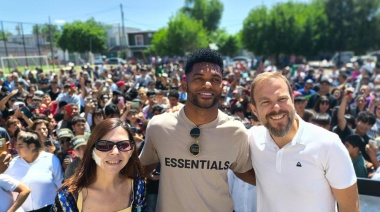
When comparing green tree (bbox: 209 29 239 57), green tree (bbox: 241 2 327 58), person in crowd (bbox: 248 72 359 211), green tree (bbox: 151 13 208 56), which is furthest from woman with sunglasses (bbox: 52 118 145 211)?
green tree (bbox: 209 29 239 57)

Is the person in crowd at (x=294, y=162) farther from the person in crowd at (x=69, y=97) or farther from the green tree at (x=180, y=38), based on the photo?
the green tree at (x=180, y=38)

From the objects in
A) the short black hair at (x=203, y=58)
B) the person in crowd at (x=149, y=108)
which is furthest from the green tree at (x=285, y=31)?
the short black hair at (x=203, y=58)

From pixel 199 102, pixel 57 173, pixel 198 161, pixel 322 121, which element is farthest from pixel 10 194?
pixel 322 121

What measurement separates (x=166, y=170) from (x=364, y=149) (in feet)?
11.2

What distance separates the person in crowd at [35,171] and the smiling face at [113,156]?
1.78 meters

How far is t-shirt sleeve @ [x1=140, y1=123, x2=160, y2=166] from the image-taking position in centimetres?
238

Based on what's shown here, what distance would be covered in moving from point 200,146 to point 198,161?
0.10 meters

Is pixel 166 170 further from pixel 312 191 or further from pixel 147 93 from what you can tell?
pixel 147 93

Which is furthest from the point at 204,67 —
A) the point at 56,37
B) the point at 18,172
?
the point at 56,37

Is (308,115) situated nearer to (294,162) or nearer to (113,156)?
(294,162)

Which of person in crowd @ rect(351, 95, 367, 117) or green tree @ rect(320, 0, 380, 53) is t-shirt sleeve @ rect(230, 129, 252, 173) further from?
green tree @ rect(320, 0, 380, 53)

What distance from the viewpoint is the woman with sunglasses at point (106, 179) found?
6.88ft

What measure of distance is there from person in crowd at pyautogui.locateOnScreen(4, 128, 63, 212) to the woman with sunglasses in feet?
5.47

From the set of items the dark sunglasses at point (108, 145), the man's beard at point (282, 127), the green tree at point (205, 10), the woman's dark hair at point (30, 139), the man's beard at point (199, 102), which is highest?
the green tree at point (205, 10)
